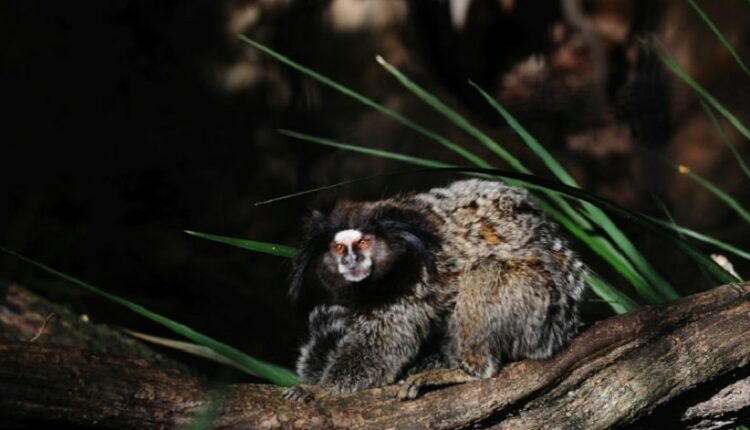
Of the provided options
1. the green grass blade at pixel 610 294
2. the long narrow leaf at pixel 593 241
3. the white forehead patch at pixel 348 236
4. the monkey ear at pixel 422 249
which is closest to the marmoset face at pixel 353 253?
the white forehead patch at pixel 348 236

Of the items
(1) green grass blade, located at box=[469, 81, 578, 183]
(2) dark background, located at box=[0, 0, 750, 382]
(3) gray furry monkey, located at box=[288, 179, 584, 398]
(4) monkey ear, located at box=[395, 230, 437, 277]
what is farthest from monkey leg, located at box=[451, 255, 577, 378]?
(2) dark background, located at box=[0, 0, 750, 382]

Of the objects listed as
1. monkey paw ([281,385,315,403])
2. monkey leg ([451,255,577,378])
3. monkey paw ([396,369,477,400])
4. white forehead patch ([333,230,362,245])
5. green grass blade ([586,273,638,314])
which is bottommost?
monkey paw ([281,385,315,403])

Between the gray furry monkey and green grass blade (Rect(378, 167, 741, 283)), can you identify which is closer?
green grass blade (Rect(378, 167, 741, 283))

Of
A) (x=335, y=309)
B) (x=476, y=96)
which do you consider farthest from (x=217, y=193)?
(x=335, y=309)

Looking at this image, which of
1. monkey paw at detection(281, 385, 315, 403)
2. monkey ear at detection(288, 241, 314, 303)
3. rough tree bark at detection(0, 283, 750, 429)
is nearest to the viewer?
rough tree bark at detection(0, 283, 750, 429)

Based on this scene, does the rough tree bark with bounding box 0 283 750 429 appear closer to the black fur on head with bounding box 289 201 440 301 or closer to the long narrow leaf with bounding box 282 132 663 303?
the long narrow leaf with bounding box 282 132 663 303

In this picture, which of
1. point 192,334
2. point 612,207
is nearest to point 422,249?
point 612,207

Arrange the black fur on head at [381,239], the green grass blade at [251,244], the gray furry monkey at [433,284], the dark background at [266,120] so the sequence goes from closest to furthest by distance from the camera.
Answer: the green grass blade at [251,244]
the gray furry monkey at [433,284]
the black fur on head at [381,239]
the dark background at [266,120]

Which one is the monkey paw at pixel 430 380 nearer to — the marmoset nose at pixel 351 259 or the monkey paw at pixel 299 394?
the monkey paw at pixel 299 394
